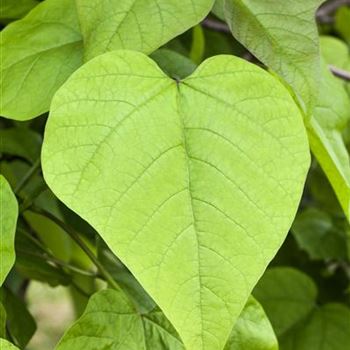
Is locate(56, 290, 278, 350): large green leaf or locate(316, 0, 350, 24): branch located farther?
locate(316, 0, 350, 24): branch

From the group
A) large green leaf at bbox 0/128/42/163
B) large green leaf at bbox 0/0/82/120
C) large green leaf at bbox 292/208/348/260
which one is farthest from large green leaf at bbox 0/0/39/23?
large green leaf at bbox 292/208/348/260

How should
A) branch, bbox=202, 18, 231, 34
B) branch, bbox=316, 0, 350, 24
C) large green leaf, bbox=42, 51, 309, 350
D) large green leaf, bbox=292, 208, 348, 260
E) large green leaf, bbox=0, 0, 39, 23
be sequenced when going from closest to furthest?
1. large green leaf, bbox=42, 51, 309, 350
2. large green leaf, bbox=0, 0, 39, 23
3. branch, bbox=202, 18, 231, 34
4. large green leaf, bbox=292, 208, 348, 260
5. branch, bbox=316, 0, 350, 24

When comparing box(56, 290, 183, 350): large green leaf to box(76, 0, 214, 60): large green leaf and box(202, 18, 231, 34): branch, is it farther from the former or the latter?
box(202, 18, 231, 34): branch

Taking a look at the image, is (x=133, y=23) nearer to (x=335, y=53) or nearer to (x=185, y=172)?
(x=185, y=172)

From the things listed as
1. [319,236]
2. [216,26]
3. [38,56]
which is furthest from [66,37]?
[319,236]

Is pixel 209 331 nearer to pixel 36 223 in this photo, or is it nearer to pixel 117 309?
pixel 117 309
